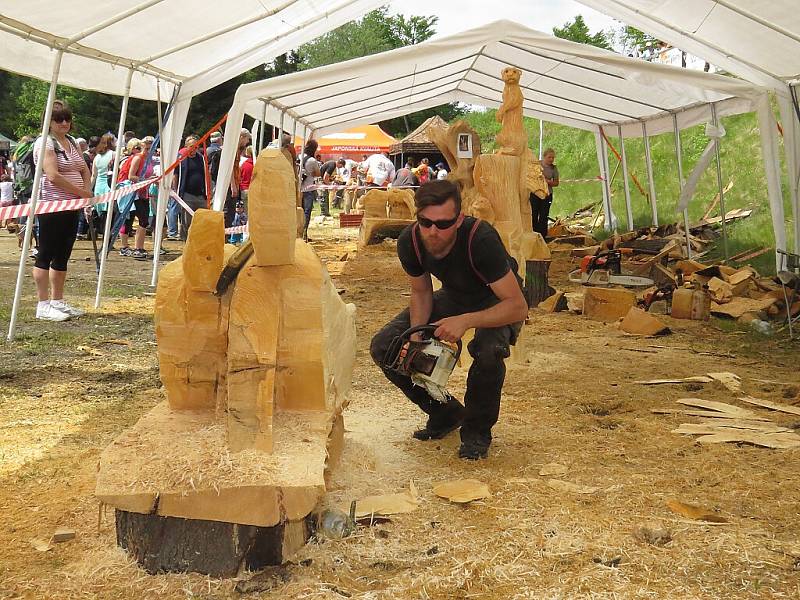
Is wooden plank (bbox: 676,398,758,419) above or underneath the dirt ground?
above

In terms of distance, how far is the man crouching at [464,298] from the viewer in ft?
10.7

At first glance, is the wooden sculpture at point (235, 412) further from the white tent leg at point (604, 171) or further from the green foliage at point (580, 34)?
the green foliage at point (580, 34)

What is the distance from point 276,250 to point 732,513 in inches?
77.3

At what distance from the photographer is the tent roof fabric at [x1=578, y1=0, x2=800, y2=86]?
5.98m

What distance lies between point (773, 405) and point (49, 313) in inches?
208

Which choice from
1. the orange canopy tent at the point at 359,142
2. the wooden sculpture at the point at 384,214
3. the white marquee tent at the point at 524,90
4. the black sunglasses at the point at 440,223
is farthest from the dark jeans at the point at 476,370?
the orange canopy tent at the point at 359,142

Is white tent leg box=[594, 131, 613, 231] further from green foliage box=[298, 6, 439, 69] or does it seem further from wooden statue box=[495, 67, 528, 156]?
green foliage box=[298, 6, 439, 69]

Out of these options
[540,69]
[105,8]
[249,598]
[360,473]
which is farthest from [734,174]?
[249,598]

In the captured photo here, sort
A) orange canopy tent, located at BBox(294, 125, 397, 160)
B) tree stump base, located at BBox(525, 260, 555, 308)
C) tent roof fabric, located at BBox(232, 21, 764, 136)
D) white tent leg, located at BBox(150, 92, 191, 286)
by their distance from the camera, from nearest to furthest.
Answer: tent roof fabric, located at BBox(232, 21, 764, 136) → white tent leg, located at BBox(150, 92, 191, 286) → tree stump base, located at BBox(525, 260, 555, 308) → orange canopy tent, located at BBox(294, 125, 397, 160)

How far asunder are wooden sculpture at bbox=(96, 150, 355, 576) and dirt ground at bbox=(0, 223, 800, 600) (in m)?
0.15

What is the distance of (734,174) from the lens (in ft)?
47.7

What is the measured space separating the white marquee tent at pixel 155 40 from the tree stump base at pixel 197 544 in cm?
353

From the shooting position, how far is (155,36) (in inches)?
255

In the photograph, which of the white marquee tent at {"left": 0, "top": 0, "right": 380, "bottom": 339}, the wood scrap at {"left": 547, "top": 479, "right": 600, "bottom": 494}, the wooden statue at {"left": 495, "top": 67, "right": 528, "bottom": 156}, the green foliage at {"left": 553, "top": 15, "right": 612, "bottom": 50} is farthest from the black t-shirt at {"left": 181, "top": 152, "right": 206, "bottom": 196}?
the green foliage at {"left": 553, "top": 15, "right": 612, "bottom": 50}
